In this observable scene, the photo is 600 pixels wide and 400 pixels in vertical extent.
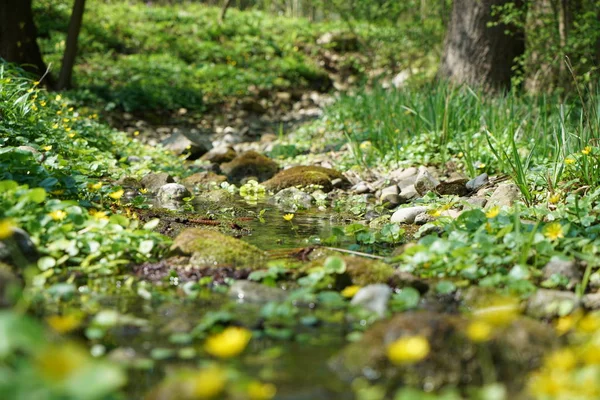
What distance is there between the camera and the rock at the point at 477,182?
14.4 ft

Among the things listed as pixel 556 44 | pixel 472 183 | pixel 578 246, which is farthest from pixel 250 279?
pixel 556 44

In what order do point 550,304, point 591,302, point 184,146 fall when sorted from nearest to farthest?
point 550,304
point 591,302
point 184,146

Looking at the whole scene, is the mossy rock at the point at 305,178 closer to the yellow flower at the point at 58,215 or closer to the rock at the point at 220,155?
the rock at the point at 220,155

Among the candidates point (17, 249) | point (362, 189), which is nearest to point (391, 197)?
point (362, 189)

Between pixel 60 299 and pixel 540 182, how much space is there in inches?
110

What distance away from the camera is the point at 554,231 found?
2562 millimetres

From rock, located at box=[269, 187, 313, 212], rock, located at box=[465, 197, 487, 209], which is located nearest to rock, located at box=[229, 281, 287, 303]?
rock, located at box=[465, 197, 487, 209]

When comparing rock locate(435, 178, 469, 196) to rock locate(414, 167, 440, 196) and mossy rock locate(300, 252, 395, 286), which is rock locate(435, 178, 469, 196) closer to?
rock locate(414, 167, 440, 196)

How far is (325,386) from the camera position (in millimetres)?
1596

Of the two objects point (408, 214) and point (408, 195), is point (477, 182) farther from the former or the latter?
point (408, 214)

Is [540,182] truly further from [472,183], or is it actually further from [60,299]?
[60,299]

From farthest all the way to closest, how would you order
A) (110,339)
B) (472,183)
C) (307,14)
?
1. (307,14)
2. (472,183)
3. (110,339)

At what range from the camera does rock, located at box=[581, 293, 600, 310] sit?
218 cm

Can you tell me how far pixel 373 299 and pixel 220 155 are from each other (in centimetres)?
502
